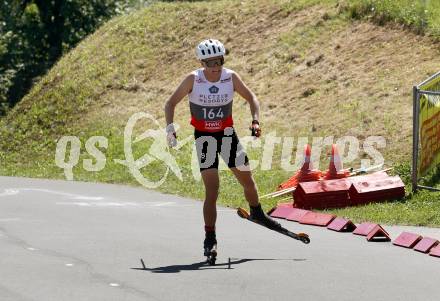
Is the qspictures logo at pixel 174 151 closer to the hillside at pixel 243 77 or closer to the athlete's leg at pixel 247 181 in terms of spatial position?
→ the hillside at pixel 243 77

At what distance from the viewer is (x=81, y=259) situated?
1069cm

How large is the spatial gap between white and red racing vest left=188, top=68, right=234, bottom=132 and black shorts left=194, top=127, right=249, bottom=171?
7 centimetres

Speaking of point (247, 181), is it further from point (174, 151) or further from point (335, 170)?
point (174, 151)

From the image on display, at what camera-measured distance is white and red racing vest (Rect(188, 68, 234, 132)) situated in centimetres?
1091

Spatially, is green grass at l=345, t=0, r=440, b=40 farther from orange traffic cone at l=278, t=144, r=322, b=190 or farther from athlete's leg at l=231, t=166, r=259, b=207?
athlete's leg at l=231, t=166, r=259, b=207

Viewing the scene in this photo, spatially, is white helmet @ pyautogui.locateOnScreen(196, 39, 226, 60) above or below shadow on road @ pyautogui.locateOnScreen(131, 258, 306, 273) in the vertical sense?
above

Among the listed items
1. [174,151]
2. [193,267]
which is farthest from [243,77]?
[193,267]

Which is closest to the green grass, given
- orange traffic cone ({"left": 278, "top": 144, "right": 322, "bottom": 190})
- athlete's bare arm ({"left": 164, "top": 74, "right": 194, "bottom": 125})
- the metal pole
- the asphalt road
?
orange traffic cone ({"left": 278, "top": 144, "right": 322, "bottom": 190})

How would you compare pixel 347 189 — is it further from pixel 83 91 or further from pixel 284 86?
pixel 83 91

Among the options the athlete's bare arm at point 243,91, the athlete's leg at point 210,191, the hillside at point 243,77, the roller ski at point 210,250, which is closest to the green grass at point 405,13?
the hillside at point 243,77

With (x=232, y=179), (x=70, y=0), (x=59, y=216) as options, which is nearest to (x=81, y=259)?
(x=59, y=216)

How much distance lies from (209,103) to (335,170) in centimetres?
656

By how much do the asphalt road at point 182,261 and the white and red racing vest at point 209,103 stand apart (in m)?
1.35

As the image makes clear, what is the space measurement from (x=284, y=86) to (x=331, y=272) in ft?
52.3
